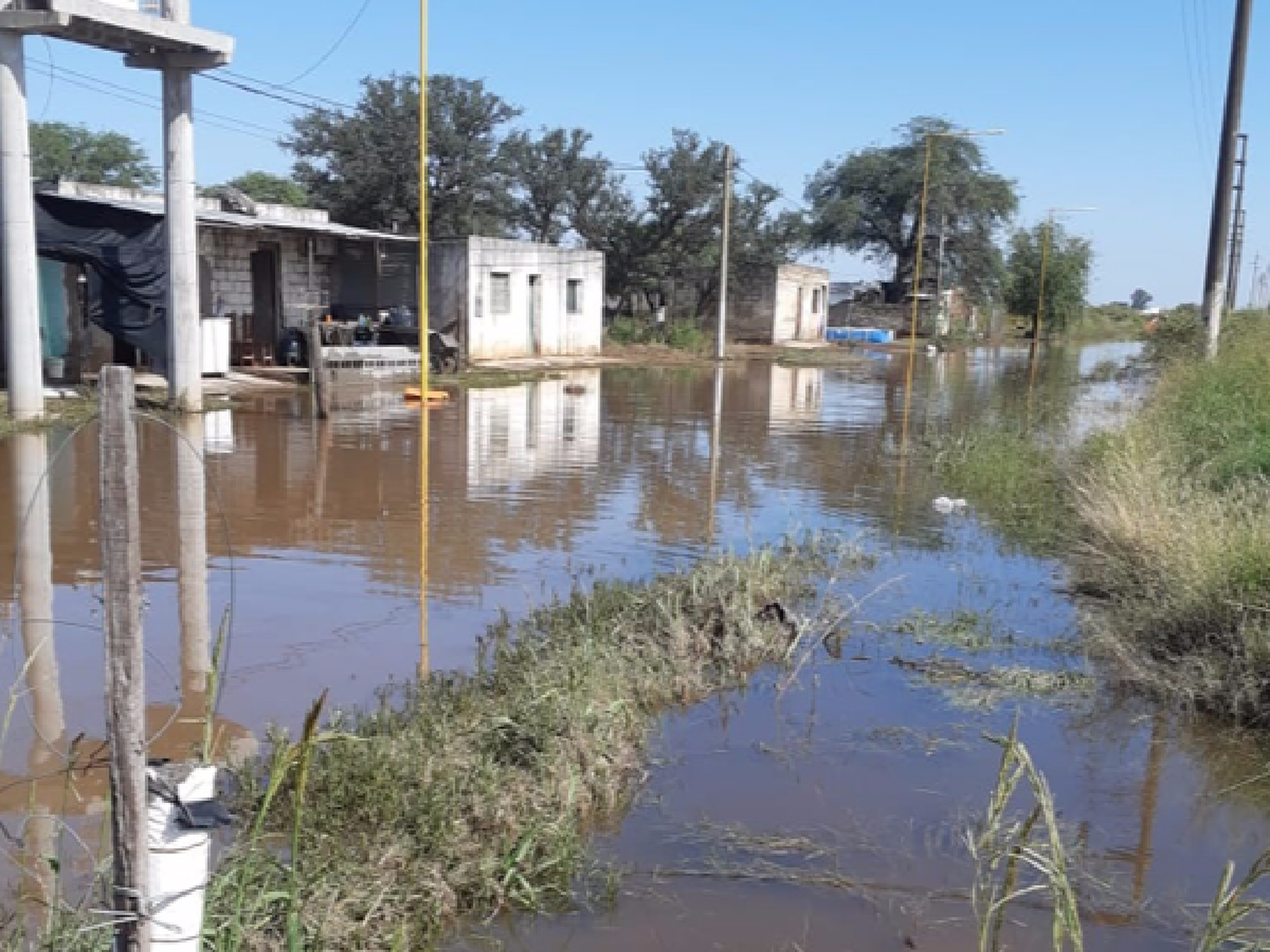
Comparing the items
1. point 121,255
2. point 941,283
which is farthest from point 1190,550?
point 941,283

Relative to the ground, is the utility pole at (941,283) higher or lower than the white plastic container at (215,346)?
higher

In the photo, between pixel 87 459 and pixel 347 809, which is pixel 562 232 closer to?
pixel 87 459

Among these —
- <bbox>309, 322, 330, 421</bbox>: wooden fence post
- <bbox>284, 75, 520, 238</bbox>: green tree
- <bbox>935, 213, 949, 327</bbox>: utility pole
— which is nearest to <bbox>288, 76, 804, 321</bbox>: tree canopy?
<bbox>284, 75, 520, 238</bbox>: green tree

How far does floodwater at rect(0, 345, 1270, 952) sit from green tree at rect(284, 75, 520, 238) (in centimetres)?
2496

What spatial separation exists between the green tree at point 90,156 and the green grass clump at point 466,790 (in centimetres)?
5275

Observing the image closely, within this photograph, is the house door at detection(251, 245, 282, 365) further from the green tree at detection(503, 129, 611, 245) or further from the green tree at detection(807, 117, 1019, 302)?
the green tree at detection(807, 117, 1019, 302)

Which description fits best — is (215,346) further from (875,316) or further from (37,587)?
(875,316)

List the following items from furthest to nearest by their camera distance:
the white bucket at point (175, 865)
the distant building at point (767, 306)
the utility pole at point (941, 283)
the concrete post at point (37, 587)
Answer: the utility pole at point (941, 283), the distant building at point (767, 306), the concrete post at point (37, 587), the white bucket at point (175, 865)

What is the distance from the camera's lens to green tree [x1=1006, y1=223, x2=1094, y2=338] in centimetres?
5494

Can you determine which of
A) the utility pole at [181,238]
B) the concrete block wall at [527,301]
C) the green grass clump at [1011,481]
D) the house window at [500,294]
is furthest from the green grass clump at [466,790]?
the house window at [500,294]

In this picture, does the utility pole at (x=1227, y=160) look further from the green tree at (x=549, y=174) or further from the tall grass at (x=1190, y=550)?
the green tree at (x=549, y=174)

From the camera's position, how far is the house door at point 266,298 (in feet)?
80.2

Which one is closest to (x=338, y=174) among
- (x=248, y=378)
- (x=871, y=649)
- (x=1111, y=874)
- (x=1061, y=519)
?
(x=248, y=378)

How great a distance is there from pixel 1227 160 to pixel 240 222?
17276 mm
